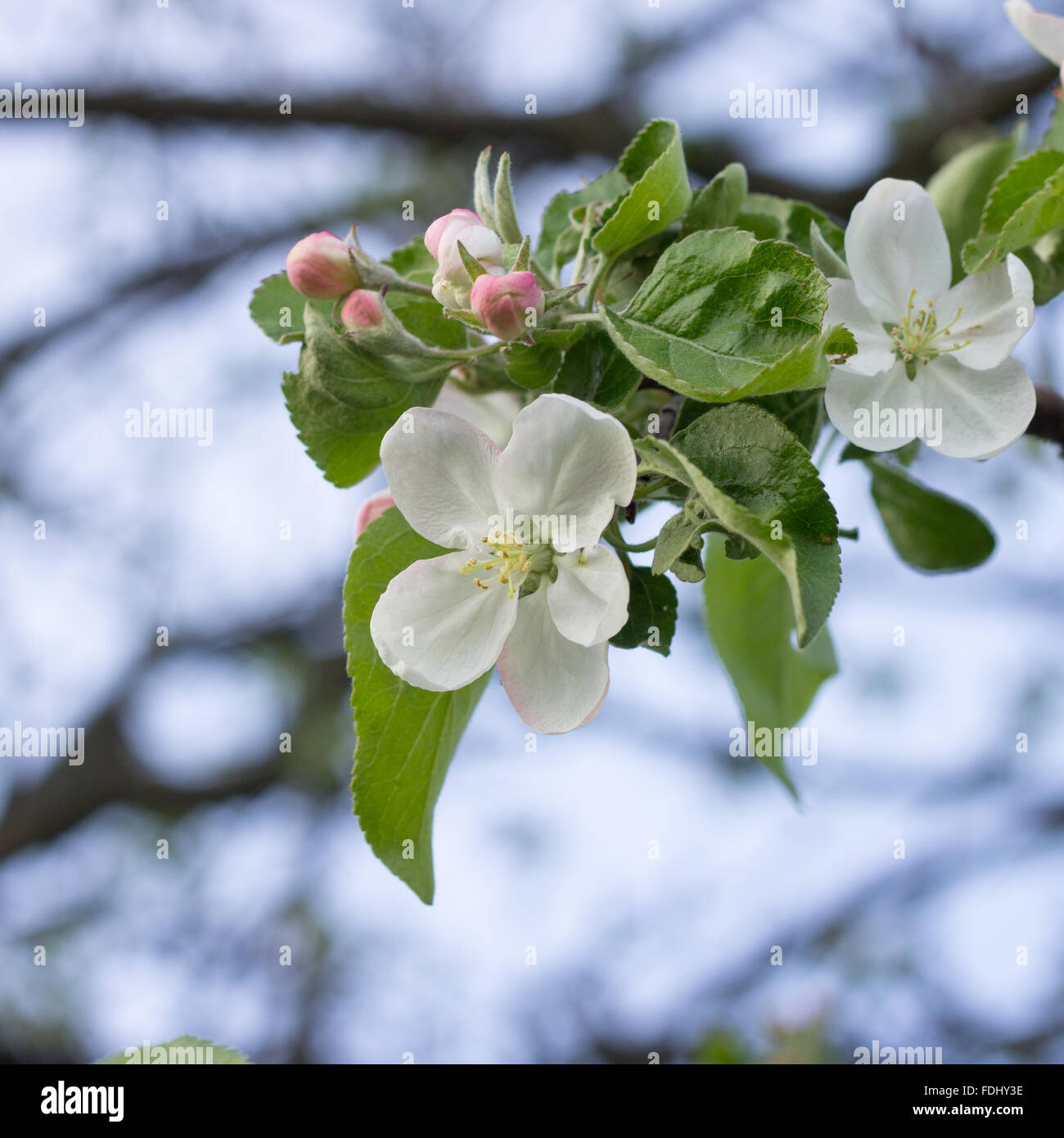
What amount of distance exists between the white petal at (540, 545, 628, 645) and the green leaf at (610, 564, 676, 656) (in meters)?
0.04

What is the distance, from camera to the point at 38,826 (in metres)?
2.65

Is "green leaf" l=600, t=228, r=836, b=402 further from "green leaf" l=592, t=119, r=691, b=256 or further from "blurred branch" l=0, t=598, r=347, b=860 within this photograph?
"blurred branch" l=0, t=598, r=347, b=860

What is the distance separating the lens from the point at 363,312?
0.67 m

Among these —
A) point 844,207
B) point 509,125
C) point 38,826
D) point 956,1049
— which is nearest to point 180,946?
point 38,826

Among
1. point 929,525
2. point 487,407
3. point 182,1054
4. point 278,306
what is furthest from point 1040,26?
point 182,1054

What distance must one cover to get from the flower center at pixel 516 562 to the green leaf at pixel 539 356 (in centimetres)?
10

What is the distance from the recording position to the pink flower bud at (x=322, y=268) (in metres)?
0.69

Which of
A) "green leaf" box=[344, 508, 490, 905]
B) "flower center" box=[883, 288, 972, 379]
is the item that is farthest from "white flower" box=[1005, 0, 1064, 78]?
"green leaf" box=[344, 508, 490, 905]

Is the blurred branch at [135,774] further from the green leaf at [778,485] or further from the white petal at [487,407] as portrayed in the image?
the green leaf at [778,485]

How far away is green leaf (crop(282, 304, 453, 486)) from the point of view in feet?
2.17

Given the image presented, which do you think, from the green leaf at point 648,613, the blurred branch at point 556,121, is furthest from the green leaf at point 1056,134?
the blurred branch at point 556,121

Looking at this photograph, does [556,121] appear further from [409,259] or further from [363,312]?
[363,312]

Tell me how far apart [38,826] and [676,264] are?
2.49 metres

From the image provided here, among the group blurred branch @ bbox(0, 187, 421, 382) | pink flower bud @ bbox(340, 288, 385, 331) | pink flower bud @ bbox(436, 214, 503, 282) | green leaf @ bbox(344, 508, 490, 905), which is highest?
blurred branch @ bbox(0, 187, 421, 382)
